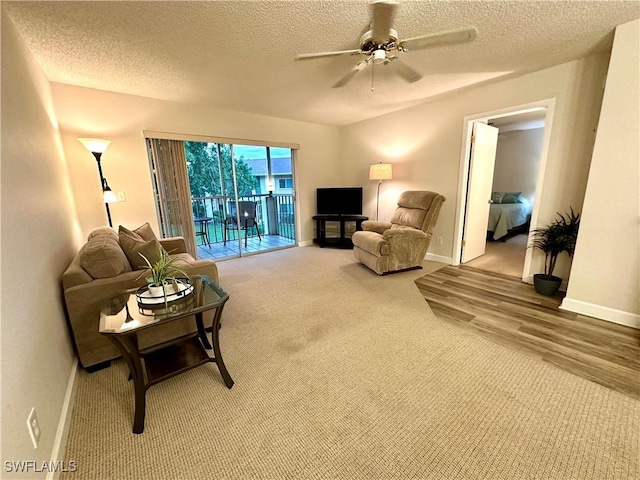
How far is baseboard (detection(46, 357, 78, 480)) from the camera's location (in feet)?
3.85

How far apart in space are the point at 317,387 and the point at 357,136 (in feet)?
15.3

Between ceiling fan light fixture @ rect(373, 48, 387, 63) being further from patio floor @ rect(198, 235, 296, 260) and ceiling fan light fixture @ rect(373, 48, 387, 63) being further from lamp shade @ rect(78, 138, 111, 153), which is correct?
patio floor @ rect(198, 235, 296, 260)

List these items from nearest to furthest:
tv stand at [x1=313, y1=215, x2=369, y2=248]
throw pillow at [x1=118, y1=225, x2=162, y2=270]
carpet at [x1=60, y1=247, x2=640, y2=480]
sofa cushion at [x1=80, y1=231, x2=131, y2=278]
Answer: carpet at [x1=60, y1=247, x2=640, y2=480]
sofa cushion at [x1=80, y1=231, x2=131, y2=278]
throw pillow at [x1=118, y1=225, x2=162, y2=270]
tv stand at [x1=313, y1=215, x2=369, y2=248]

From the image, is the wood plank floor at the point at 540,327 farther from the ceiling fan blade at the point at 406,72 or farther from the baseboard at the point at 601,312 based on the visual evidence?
the ceiling fan blade at the point at 406,72

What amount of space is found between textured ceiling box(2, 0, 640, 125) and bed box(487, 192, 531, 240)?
2.85m

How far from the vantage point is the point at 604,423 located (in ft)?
4.38

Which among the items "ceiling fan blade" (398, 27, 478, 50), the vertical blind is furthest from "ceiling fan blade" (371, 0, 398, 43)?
the vertical blind

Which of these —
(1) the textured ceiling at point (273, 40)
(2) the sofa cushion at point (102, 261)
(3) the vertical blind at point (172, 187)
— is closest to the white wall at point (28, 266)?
(2) the sofa cushion at point (102, 261)

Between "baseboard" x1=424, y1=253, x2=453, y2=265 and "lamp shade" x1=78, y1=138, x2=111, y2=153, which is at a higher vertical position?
"lamp shade" x1=78, y1=138, x2=111, y2=153

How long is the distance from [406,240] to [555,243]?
1509mm

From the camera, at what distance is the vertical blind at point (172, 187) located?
143 inches

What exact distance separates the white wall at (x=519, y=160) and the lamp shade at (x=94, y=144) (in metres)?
7.77

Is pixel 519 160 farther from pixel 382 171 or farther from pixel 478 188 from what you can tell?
pixel 382 171

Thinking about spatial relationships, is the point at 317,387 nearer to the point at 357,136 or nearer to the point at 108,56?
the point at 108,56
